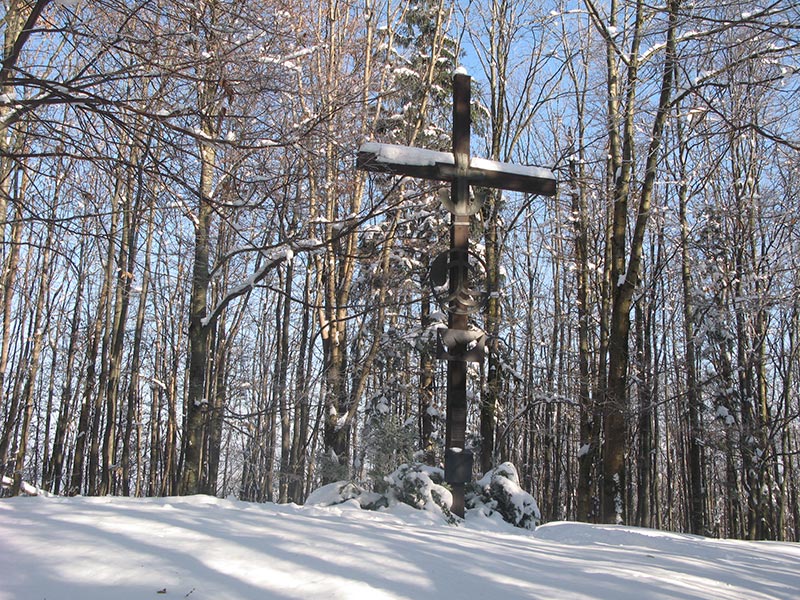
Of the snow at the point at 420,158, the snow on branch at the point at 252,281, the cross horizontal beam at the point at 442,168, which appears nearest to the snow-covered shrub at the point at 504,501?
the cross horizontal beam at the point at 442,168

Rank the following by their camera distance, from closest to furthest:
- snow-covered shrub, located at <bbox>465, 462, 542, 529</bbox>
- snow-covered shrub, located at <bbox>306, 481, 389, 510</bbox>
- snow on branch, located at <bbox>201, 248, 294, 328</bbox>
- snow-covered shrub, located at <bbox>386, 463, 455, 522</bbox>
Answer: snow-covered shrub, located at <bbox>386, 463, 455, 522</bbox>, snow-covered shrub, located at <bbox>306, 481, 389, 510</bbox>, snow-covered shrub, located at <bbox>465, 462, 542, 529</bbox>, snow on branch, located at <bbox>201, 248, 294, 328</bbox>

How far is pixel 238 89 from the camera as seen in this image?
16.6 feet

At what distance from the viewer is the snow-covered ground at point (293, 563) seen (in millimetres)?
2225

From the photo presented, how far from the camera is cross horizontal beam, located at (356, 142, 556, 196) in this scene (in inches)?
210

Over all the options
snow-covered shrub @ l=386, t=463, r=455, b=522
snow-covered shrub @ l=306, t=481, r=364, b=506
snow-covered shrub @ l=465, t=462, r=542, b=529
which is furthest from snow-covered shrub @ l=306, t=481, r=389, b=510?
snow-covered shrub @ l=465, t=462, r=542, b=529

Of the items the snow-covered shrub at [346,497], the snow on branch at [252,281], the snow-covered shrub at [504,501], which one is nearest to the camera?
the snow-covered shrub at [346,497]

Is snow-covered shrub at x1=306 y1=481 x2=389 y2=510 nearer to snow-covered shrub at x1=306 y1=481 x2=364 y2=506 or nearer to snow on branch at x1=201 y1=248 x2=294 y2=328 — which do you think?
snow-covered shrub at x1=306 y1=481 x2=364 y2=506

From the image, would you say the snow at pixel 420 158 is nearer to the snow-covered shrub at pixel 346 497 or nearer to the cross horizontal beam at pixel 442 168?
the cross horizontal beam at pixel 442 168

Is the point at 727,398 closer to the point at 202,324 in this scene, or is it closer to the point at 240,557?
the point at 202,324

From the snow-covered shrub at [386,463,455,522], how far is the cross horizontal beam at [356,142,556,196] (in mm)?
2956

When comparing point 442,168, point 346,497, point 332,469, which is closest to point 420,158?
point 442,168

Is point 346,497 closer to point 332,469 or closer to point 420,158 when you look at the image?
point 332,469

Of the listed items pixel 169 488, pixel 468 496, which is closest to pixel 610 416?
pixel 468 496

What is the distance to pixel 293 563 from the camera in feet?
8.17
